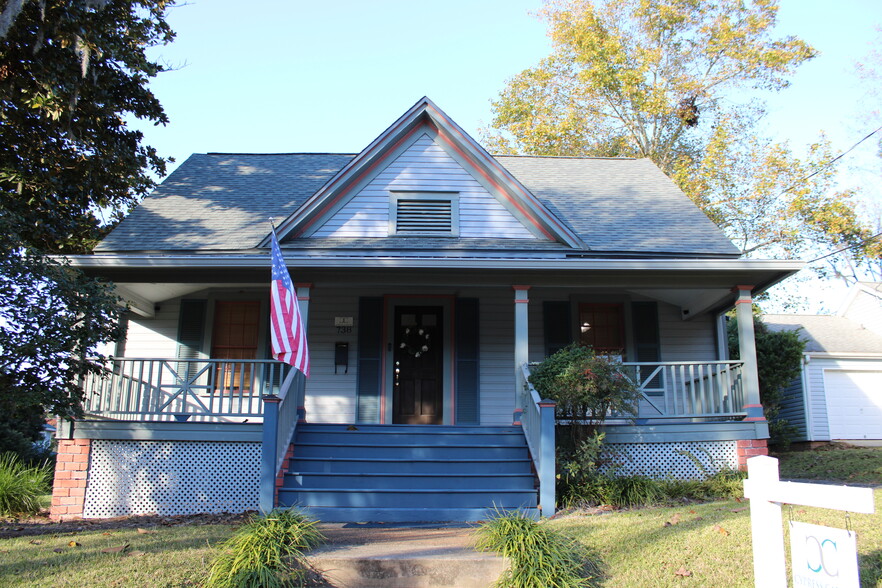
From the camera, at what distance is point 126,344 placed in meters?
11.6

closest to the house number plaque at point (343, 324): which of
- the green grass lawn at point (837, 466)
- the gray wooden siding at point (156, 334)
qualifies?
the gray wooden siding at point (156, 334)

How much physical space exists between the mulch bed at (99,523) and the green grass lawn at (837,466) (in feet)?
27.3

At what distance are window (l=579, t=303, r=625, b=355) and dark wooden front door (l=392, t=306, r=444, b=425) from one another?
2428 mm

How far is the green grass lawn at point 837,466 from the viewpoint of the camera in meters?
10.1

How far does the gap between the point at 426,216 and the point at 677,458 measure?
5.38 metres

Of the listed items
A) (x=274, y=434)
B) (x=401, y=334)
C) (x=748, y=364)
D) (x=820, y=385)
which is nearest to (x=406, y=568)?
(x=274, y=434)

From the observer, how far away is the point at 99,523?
8.23m

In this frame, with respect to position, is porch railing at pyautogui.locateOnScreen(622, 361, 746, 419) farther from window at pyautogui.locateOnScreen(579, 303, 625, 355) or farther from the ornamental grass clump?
the ornamental grass clump

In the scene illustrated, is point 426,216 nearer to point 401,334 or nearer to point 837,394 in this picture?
point 401,334

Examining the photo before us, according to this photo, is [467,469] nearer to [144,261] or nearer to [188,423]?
[188,423]

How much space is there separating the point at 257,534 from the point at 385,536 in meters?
1.51

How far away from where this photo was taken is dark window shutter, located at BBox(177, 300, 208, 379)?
1140cm

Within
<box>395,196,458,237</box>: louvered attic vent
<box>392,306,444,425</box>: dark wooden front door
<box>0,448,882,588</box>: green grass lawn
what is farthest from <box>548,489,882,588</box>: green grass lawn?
<box>395,196,458,237</box>: louvered attic vent

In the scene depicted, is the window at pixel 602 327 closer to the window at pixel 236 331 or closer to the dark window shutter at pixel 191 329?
the window at pixel 236 331
